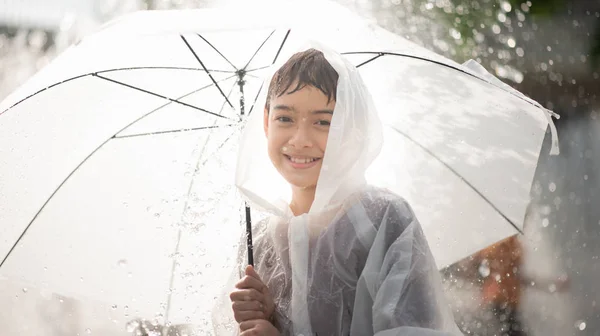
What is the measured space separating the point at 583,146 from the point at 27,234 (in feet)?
21.7

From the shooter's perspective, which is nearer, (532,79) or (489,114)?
(489,114)

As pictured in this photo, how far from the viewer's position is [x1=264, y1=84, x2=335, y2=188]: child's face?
2080 mm

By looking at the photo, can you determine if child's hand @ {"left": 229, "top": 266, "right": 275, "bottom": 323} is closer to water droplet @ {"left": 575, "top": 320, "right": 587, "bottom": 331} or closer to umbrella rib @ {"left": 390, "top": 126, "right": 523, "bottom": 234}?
umbrella rib @ {"left": 390, "top": 126, "right": 523, "bottom": 234}

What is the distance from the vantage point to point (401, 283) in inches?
73.3

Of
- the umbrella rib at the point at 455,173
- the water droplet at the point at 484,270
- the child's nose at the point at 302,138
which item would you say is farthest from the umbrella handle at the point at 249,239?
the water droplet at the point at 484,270

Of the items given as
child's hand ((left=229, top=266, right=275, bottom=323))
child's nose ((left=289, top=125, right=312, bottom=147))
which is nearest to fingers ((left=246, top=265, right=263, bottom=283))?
child's hand ((left=229, top=266, right=275, bottom=323))

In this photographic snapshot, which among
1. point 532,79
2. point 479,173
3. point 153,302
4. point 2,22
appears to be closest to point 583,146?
point 532,79

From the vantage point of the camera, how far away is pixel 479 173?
2.71 m

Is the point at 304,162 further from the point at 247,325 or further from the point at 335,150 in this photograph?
the point at 247,325

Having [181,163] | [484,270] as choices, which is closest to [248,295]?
[181,163]

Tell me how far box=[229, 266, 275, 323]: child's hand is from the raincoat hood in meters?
0.21

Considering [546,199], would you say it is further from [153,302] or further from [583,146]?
[153,302]

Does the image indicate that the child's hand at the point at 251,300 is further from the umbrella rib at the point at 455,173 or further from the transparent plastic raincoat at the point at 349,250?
the umbrella rib at the point at 455,173

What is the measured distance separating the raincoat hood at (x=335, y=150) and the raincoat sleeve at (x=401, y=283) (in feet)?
0.49
